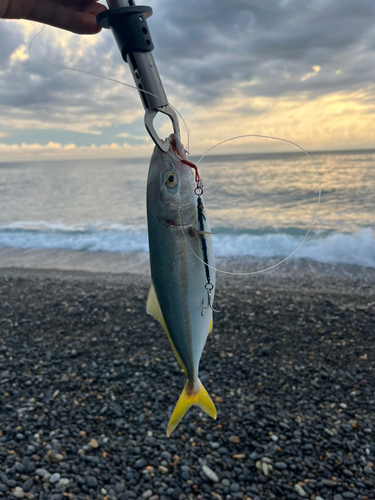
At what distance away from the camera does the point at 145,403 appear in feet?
14.9

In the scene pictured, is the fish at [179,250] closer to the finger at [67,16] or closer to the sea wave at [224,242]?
the finger at [67,16]

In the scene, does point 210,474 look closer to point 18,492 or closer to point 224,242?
point 18,492

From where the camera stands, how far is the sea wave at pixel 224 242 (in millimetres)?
12086

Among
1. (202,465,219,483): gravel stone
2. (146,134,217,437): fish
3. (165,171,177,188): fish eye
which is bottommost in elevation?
(202,465,219,483): gravel stone

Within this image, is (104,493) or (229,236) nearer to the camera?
(104,493)

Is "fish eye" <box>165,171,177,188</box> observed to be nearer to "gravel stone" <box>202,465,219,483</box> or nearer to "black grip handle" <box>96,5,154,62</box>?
"black grip handle" <box>96,5,154,62</box>

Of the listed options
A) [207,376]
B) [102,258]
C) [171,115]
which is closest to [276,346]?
[207,376]

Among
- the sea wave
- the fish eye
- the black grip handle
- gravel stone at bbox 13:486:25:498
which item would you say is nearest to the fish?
the fish eye

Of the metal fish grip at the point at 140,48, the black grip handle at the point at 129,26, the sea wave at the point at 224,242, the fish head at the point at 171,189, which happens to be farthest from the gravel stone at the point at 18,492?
the sea wave at the point at 224,242

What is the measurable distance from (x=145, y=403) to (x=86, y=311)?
2.97 meters

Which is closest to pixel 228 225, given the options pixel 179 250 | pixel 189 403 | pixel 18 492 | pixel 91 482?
pixel 91 482

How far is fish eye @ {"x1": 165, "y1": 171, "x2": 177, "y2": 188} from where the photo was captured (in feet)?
4.90

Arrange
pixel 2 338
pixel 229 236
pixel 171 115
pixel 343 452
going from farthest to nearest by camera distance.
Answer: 1. pixel 229 236
2. pixel 2 338
3. pixel 343 452
4. pixel 171 115

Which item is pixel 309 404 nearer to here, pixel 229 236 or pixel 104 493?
pixel 104 493
